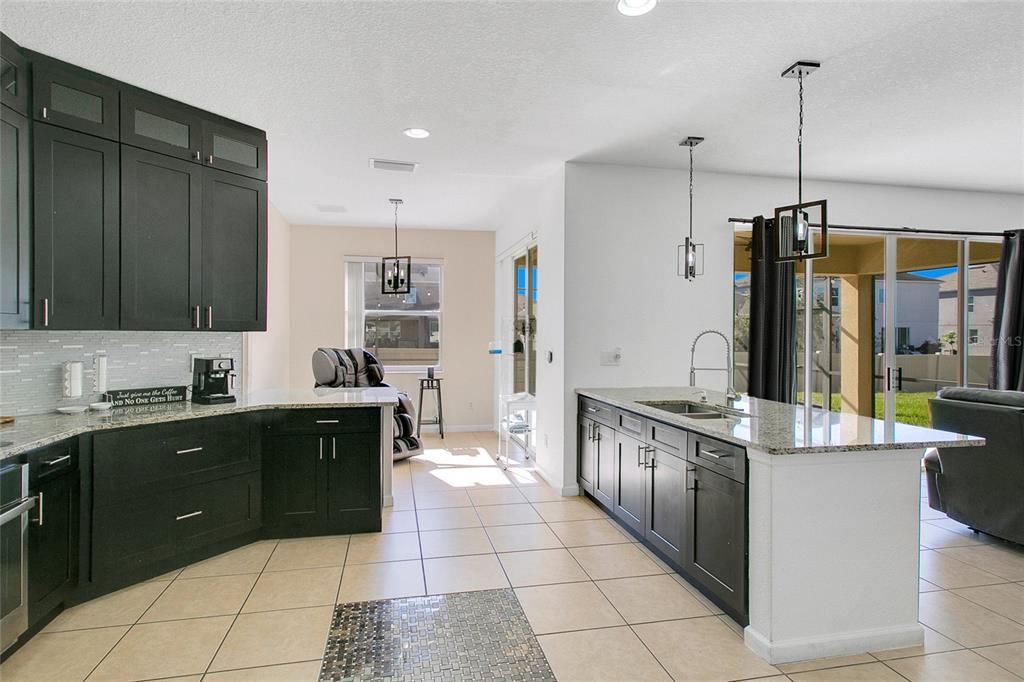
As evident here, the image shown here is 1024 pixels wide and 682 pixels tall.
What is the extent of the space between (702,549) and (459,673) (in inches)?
52.4

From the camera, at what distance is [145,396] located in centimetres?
355

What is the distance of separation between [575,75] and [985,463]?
11.4 ft

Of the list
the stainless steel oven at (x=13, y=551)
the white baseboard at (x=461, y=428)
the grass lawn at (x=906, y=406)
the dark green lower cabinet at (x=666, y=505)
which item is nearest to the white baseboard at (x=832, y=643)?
the dark green lower cabinet at (x=666, y=505)

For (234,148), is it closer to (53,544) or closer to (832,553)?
(53,544)

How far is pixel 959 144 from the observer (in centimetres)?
411

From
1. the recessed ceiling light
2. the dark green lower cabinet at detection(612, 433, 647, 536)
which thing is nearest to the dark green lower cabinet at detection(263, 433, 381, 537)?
the dark green lower cabinet at detection(612, 433, 647, 536)

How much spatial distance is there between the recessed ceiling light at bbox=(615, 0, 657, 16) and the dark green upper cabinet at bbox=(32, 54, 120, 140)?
2.72 metres

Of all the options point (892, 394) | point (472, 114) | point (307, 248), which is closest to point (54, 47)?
point (472, 114)

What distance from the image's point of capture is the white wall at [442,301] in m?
7.38

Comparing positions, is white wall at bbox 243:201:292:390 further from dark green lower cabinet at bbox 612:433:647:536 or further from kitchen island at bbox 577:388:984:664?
kitchen island at bbox 577:388:984:664

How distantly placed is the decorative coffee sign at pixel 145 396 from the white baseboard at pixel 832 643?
354 centimetres

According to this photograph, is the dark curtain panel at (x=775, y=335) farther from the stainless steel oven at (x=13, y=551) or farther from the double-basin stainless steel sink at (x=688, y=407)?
the stainless steel oven at (x=13, y=551)

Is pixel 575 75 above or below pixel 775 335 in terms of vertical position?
above

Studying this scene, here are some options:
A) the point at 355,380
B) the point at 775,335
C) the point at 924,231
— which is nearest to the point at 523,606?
the point at 775,335
